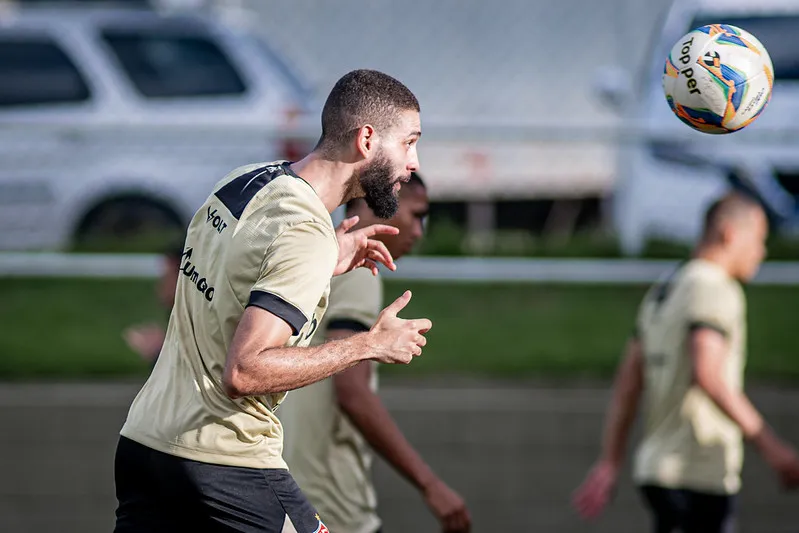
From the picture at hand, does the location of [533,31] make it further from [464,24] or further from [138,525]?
[138,525]

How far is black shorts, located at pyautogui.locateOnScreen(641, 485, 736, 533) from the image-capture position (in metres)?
5.50

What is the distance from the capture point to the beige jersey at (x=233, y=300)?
3377 millimetres

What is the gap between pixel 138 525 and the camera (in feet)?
11.9

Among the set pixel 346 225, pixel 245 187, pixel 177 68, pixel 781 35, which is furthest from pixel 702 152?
pixel 245 187

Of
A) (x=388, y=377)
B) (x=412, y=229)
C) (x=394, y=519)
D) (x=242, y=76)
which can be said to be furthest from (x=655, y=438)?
(x=242, y=76)

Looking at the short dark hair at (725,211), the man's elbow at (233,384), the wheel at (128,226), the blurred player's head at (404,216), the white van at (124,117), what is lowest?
the man's elbow at (233,384)

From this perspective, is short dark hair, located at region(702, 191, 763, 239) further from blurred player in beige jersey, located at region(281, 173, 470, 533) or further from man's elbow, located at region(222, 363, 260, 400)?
man's elbow, located at region(222, 363, 260, 400)

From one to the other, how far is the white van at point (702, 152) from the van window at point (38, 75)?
4240mm

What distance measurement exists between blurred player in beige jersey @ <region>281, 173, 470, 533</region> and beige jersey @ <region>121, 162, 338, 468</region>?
2.35 ft

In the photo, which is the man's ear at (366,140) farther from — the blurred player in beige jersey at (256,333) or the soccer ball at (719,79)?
the soccer ball at (719,79)

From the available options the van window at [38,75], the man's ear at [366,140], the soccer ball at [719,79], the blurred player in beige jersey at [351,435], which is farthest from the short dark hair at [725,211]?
the van window at [38,75]

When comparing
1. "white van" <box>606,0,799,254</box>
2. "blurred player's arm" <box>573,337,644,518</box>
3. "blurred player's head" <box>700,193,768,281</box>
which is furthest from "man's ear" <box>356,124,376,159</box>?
"white van" <box>606,0,799,254</box>

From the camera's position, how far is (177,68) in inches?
420

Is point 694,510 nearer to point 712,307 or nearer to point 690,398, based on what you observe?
point 690,398
